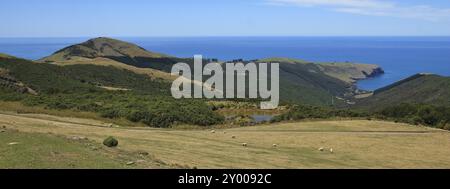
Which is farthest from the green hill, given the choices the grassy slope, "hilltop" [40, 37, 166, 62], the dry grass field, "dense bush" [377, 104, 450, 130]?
the grassy slope

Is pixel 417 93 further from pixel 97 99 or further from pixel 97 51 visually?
pixel 97 51

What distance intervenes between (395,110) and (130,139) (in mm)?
48441

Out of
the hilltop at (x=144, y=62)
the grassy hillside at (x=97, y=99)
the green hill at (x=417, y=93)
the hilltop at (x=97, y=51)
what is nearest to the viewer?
the grassy hillside at (x=97, y=99)

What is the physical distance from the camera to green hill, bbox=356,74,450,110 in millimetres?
118500

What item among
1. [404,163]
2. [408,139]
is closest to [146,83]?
[408,139]

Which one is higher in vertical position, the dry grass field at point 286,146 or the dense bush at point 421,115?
the dry grass field at point 286,146

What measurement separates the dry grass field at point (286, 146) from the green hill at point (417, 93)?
7055cm

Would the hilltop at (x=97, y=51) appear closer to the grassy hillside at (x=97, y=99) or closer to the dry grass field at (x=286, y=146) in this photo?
the grassy hillside at (x=97, y=99)

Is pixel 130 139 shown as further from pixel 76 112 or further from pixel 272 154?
pixel 76 112
